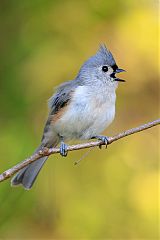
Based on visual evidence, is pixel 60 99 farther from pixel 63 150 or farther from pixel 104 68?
pixel 63 150

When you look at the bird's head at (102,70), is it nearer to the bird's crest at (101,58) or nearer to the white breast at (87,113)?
the bird's crest at (101,58)

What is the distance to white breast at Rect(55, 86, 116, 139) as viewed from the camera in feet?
12.1

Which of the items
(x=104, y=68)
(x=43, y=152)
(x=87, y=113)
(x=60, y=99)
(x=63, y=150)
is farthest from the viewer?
(x=104, y=68)

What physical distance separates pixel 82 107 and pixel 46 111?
516 millimetres

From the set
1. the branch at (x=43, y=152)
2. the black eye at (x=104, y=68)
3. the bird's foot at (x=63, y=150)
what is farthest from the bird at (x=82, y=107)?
the branch at (x=43, y=152)

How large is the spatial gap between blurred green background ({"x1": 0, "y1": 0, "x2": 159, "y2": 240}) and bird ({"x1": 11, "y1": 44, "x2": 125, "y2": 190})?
A: 0.50 ft

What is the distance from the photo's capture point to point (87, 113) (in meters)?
3.69

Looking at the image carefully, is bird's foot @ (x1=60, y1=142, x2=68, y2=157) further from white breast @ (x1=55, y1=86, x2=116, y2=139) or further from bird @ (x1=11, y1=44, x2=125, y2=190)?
white breast @ (x1=55, y1=86, x2=116, y2=139)

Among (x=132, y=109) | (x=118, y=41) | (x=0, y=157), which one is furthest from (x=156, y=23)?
(x=0, y=157)

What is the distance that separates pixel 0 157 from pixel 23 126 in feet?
0.93

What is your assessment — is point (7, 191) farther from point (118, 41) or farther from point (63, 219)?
point (118, 41)

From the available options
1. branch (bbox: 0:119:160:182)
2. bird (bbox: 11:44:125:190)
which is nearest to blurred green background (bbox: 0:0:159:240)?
bird (bbox: 11:44:125:190)

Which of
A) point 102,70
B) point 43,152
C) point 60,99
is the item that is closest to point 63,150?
point 43,152

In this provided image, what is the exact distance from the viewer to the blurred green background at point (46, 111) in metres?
3.86
